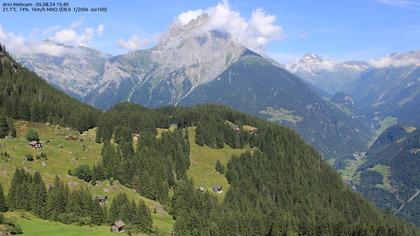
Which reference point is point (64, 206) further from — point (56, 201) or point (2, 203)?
point (2, 203)

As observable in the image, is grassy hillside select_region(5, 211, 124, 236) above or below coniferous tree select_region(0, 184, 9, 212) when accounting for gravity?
below

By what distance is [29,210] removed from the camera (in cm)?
15425

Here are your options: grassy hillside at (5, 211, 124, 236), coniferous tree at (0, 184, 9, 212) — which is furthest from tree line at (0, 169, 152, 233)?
grassy hillside at (5, 211, 124, 236)

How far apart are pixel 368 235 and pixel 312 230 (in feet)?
68.5

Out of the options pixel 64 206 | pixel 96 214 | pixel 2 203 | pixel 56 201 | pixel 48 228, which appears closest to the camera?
pixel 48 228

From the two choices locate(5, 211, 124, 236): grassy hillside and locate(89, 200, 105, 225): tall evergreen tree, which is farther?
locate(89, 200, 105, 225): tall evergreen tree

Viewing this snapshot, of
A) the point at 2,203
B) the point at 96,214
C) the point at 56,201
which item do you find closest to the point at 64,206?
the point at 56,201

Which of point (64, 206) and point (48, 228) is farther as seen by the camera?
point (64, 206)

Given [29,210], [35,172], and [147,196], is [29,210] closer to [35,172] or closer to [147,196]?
[35,172]

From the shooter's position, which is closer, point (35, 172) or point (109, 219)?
point (109, 219)

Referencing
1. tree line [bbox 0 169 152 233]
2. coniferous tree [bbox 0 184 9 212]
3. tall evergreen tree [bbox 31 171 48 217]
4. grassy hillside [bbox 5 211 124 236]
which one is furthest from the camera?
tall evergreen tree [bbox 31 171 48 217]

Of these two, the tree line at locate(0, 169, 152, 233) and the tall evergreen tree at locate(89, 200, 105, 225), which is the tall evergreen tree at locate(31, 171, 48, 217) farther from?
the tall evergreen tree at locate(89, 200, 105, 225)

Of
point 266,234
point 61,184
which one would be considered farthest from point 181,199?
point 61,184

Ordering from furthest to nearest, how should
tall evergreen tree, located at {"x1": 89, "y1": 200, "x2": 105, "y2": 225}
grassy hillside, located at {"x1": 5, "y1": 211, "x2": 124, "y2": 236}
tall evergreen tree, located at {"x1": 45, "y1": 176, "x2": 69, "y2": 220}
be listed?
tall evergreen tree, located at {"x1": 89, "y1": 200, "x2": 105, "y2": 225}
tall evergreen tree, located at {"x1": 45, "y1": 176, "x2": 69, "y2": 220}
grassy hillside, located at {"x1": 5, "y1": 211, "x2": 124, "y2": 236}
